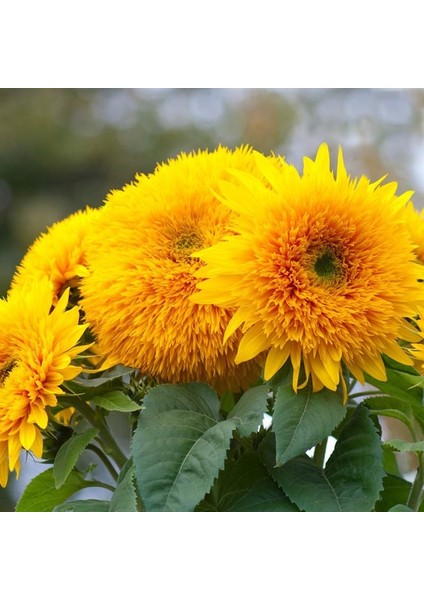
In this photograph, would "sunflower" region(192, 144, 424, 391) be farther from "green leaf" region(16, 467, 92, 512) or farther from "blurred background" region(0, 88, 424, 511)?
"blurred background" region(0, 88, 424, 511)

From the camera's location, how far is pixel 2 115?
252 cm

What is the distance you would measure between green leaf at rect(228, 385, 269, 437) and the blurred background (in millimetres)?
938

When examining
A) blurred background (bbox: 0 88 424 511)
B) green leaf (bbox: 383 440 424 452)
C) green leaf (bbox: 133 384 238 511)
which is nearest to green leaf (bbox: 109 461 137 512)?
green leaf (bbox: 133 384 238 511)

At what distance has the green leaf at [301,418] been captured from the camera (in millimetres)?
336

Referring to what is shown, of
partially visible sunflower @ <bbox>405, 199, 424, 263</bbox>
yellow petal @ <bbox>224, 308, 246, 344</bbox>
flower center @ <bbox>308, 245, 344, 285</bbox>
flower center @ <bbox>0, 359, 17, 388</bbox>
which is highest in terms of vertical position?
partially visible sunflower @ <bbox>405, 199, 424, 263</bbox>

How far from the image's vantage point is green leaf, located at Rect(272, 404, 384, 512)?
14.0 inches

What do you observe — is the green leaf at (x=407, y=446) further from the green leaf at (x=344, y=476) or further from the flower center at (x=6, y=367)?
the flower center at (x=6, y=367)

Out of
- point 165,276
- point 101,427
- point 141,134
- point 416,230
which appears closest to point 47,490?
point 101,427

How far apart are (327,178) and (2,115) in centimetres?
235

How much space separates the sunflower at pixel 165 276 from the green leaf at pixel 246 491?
0.14ft

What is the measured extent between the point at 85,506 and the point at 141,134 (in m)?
2.19

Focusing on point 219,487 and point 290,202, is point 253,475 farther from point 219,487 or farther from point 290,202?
point 290,202

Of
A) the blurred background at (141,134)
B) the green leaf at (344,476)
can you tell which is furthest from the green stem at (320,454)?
the blurred background at (141,134)
